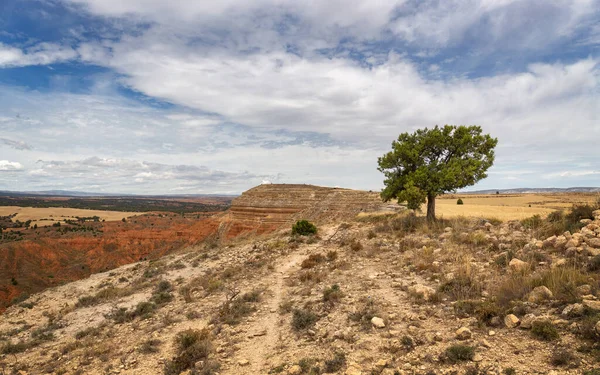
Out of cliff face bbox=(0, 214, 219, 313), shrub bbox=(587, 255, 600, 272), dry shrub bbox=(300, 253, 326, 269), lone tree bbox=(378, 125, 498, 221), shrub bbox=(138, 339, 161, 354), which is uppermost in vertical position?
lone tree bbox=(378, 125, 498, 221)

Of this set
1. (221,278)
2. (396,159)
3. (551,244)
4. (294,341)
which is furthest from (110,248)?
(551,244)

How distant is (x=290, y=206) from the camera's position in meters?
30.9

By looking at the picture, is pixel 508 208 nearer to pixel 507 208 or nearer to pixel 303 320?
pixel 507 208

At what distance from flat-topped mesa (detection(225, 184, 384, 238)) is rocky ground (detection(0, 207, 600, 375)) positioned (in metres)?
14.3

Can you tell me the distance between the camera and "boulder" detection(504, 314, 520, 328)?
496cm

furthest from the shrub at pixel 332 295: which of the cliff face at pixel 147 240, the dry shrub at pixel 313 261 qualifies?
the cliff face at pixel 147 240

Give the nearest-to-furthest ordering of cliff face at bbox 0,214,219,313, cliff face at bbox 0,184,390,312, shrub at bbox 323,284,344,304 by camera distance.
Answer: shrub at bbox 323,284,344,304
cliff face at bbox 0,184,390,312
cliff face at bbox 0,214,219,313

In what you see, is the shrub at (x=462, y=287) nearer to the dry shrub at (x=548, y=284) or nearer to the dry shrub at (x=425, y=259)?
the dry shrub at (x=548, y=284)

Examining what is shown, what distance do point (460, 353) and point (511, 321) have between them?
3.80ft

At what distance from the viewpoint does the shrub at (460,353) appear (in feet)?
14.7

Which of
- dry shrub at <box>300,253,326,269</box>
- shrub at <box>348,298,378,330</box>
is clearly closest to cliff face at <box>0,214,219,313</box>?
dry shrub at <box>300,253,326,269</box>

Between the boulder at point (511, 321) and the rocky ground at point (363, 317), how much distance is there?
0.02 meters

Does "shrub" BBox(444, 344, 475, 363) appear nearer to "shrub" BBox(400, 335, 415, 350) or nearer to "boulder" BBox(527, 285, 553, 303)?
"shrub" BBox(400, 335, 415, 350)

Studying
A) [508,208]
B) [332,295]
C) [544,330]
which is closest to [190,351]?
[332,295]
